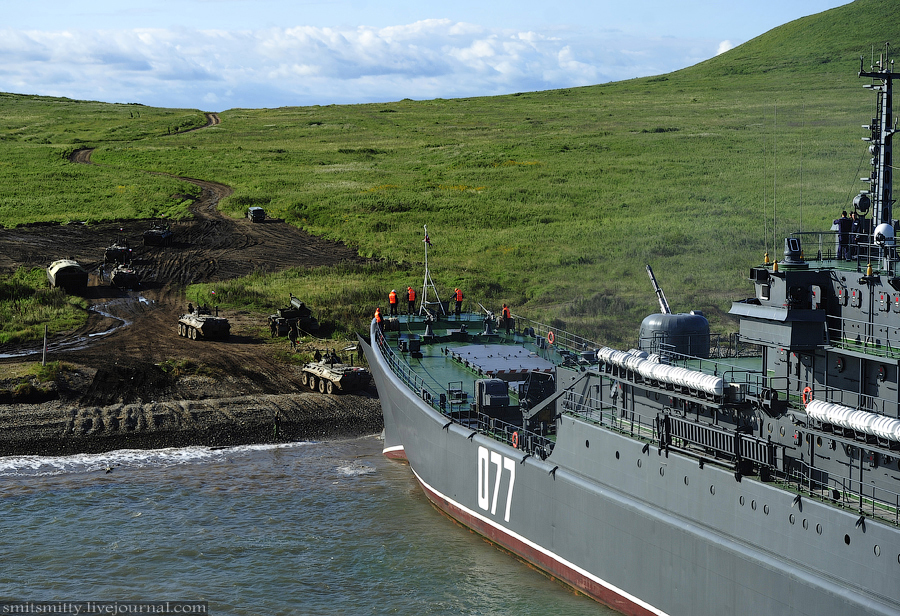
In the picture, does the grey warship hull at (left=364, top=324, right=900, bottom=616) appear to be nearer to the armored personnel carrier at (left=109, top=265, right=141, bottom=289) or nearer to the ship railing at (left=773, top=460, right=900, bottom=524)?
the ship railing at (left=773, top=460, right=900, bottom=524)

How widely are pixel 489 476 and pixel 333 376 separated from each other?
50.2ft

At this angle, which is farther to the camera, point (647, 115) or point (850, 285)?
point (647, 115)

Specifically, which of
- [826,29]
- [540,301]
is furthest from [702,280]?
[826,29]

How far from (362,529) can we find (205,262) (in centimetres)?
3989

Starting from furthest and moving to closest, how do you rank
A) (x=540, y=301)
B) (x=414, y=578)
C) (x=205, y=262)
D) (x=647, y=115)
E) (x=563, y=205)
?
1. (x=647, y=115)
2. (x=563, y=205)
3. (x=205, y=262)
4. (x=540, y=301)
5. (x=414, y=578)

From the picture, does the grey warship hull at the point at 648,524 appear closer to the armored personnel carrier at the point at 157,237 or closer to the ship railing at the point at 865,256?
the ship railing at the point at 865,256

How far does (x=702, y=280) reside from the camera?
168 feet

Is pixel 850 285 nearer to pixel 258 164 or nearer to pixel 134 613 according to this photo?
pixel 134 613

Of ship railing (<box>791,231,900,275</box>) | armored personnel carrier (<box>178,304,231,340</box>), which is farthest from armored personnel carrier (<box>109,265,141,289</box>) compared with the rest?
ship railing (<box>791,231,900,275</box>)

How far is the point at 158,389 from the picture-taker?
3706 centimetres

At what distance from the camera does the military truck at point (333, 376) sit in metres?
37.1

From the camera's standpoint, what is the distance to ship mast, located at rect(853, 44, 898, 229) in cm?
1864

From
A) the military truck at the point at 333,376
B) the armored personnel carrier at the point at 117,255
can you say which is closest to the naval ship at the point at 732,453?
the military truck at the point at 333,376

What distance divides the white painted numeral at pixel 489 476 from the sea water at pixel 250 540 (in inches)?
52.0
